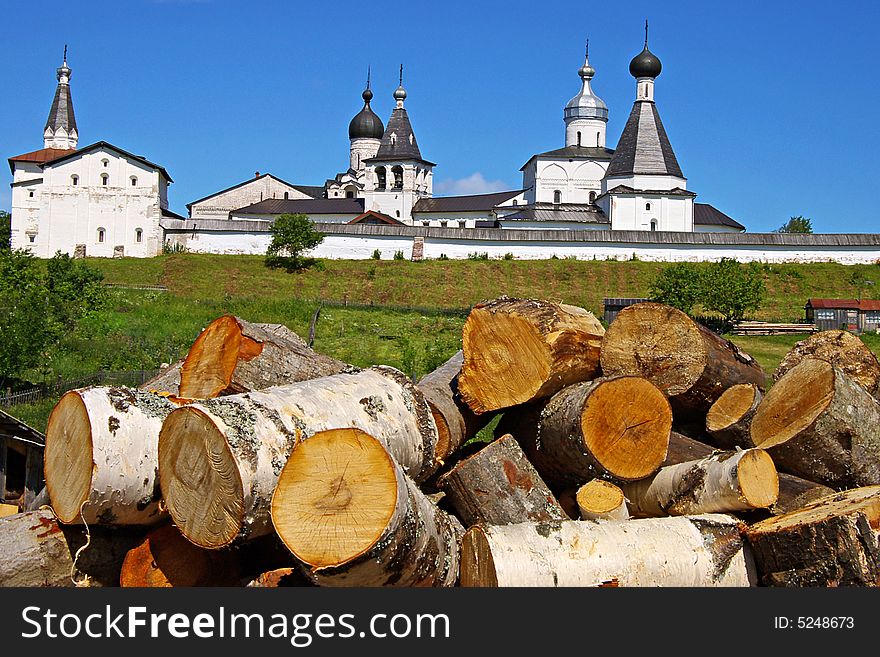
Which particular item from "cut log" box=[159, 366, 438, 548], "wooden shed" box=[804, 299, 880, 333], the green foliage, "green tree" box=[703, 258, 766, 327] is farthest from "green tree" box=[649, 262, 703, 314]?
the green foliage

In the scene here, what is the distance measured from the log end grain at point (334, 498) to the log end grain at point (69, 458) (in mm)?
1296

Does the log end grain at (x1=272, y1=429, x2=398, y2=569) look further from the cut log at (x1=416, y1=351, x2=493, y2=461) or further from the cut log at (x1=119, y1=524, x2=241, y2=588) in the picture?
the cut log at (x1=416, y1=351, x2=493, y2=461)

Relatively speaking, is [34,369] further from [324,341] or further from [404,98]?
[404,98]

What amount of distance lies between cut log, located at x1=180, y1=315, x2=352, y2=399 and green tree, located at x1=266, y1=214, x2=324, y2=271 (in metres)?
36.6

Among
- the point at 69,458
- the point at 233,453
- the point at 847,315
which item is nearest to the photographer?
the point at 233,453

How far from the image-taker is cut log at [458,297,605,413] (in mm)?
6922

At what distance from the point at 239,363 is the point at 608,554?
3126mm

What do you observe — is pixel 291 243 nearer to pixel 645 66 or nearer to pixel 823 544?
pixel 645 66

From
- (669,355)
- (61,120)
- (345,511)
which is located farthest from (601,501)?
(61,120)

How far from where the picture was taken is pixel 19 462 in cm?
924
